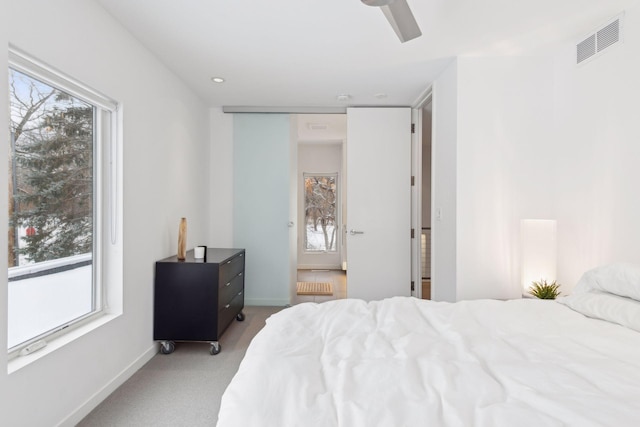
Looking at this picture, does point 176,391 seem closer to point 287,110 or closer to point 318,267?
point 287,110

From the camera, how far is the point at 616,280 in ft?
6.01

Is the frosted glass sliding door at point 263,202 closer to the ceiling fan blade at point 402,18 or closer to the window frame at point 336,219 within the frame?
the ceiling fan blade at point 402,18

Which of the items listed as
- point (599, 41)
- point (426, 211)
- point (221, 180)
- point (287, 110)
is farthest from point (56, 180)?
point (426, 211)

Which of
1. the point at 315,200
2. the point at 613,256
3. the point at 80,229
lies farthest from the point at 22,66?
the point at 315,200

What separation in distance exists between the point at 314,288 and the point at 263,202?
5.74 feet

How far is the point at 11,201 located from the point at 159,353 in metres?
1.86

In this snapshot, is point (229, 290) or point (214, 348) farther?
point (229, 290)

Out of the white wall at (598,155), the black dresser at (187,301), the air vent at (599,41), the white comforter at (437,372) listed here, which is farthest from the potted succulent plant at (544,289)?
the black dresser at (187,301)

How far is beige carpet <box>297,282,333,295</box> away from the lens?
534cm

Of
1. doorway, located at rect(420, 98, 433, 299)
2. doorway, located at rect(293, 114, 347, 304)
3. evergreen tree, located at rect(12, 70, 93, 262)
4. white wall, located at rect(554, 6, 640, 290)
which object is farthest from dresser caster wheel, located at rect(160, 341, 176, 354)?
doorway, located at rect(293, 114, 347, 304)

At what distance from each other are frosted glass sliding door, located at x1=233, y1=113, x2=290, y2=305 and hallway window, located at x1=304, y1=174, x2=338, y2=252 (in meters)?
2.91

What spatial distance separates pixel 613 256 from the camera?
2.35m

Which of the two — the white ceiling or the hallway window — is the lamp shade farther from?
the hallway window

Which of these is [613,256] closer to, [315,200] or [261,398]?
[261,398]
